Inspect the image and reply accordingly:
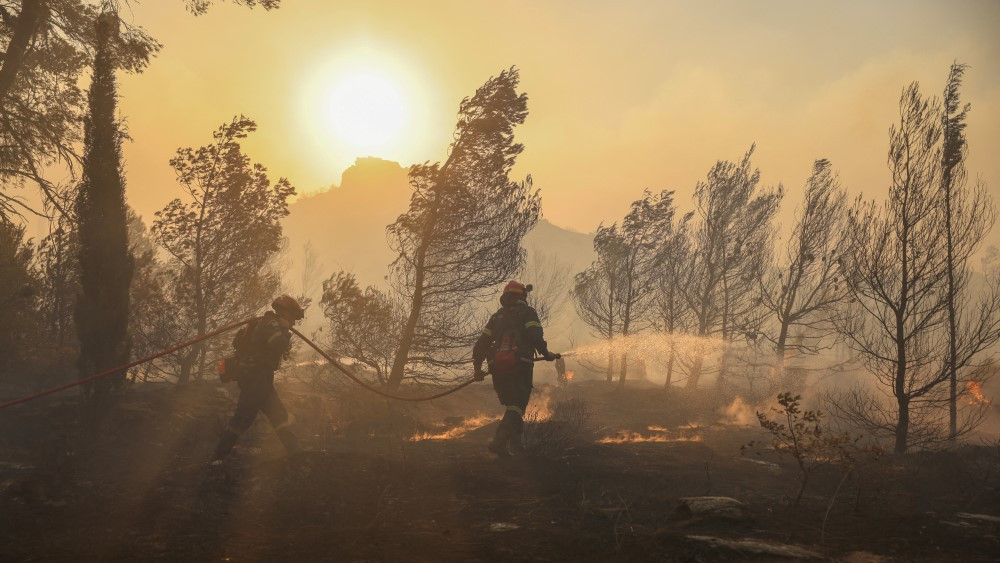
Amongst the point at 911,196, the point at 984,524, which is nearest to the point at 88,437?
the point at 984,524

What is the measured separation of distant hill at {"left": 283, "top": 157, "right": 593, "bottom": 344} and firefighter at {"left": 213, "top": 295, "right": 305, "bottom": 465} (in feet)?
361

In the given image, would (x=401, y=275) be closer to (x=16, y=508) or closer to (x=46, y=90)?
(x=46, y=90)

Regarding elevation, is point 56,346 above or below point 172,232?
below

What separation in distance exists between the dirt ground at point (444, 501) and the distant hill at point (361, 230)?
109 metres

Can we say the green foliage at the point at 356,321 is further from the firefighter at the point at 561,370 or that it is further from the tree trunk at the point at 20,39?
the firefighter at the point at 561,370

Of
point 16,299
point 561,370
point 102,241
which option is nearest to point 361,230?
point 561,370

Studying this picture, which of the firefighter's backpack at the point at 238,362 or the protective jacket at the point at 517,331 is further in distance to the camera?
the protective jacket at the point at 517,331

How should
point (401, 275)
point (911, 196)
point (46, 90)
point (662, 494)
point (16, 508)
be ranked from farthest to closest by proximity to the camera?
point (401, 275)
point (46, 90)
point (911, 196)
point (662, 494)
point (16, 508)

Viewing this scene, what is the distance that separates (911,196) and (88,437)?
15.0m

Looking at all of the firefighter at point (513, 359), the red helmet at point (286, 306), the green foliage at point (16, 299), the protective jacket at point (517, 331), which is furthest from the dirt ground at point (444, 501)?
the green foliage at point (16, 299)

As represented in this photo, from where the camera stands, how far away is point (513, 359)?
8.42m

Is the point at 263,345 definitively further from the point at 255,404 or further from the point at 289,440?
the point at 289,440

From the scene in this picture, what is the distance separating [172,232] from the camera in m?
13.6

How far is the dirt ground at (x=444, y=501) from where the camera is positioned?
442 cm
